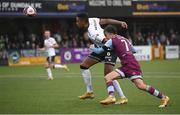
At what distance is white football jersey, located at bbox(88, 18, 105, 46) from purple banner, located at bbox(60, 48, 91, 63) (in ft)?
76.4

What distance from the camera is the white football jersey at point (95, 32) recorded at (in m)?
14.6

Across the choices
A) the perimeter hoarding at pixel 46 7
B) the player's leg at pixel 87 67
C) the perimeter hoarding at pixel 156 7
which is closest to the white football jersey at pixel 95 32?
the player's leg at pixel 87 67

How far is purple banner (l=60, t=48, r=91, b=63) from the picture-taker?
38.4 metres

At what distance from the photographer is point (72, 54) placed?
3900 cm

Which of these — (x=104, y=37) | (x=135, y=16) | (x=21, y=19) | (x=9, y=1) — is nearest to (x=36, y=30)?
(x=21, y=19)

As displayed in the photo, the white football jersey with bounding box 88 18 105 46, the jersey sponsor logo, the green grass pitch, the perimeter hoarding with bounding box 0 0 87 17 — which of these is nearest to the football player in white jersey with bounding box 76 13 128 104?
the white football jersey with bounding box 88 18 105 46

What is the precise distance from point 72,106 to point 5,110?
5.54 ft

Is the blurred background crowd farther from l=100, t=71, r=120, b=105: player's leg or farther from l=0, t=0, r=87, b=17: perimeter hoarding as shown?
l=100, t=71, r=120, b=105: player's leg

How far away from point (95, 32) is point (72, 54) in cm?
2442

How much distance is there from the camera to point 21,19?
40.9 meters

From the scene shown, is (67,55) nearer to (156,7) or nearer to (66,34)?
(66,34)

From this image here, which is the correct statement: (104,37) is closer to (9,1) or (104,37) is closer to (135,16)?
(9,1)

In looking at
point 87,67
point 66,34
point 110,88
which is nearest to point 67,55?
point 66,34

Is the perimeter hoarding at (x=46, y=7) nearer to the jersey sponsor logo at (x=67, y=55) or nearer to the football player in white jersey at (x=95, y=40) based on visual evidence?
the jersey sponsor logo at (x=67, y=55)
